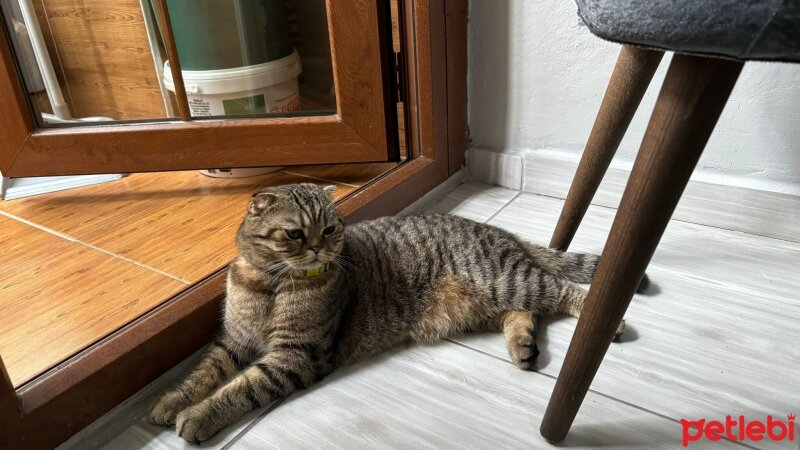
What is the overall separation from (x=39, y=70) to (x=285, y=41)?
0.67 metres

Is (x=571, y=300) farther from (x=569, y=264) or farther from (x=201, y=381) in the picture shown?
(x=201, y=381)

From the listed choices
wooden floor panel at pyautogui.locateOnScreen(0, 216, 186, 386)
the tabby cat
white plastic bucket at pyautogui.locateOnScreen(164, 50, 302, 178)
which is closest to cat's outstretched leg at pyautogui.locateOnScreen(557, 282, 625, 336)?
the tabby cat

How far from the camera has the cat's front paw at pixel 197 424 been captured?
0.84 metres

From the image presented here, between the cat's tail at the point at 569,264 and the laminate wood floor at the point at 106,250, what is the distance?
2.00 ft

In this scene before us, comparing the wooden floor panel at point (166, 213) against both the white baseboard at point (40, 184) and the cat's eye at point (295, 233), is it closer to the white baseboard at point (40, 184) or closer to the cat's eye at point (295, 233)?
the white baseboard at point (40, 184)

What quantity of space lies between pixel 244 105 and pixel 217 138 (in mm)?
172

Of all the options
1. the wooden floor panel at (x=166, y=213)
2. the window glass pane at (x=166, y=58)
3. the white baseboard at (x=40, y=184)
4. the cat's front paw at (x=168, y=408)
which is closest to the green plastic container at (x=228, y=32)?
the window glass pane at (x=166, y=58)

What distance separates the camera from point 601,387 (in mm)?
914

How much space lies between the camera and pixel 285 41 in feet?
5.26

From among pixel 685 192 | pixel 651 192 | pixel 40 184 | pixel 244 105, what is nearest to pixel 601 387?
pixel 651 192

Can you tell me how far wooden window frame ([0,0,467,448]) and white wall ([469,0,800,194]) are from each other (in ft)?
0.23

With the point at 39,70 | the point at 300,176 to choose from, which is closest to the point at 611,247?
the point at 300,176

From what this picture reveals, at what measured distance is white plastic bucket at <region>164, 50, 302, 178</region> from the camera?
150 cm

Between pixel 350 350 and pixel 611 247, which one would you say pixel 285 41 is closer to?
pixel 350 350
